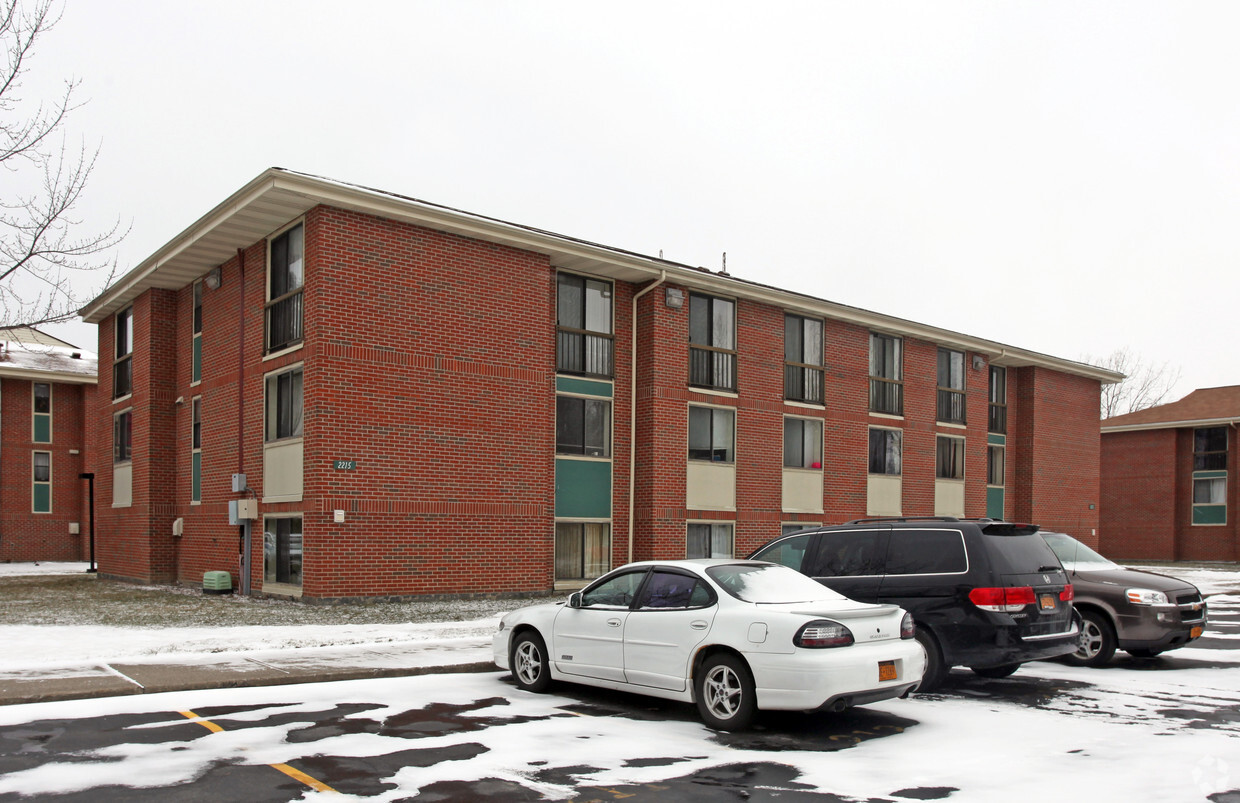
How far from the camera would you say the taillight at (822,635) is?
807 cm

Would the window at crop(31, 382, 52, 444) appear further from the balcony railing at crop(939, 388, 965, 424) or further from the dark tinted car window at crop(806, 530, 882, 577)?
the dark tinted car window at crop(806, 530, 882, 577)

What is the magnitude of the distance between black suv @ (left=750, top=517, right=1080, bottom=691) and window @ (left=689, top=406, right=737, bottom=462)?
43.7 feet

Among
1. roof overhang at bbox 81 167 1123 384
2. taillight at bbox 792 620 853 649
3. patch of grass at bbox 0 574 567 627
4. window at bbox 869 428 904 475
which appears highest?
roof overhang at bbox 81 167 1123 384

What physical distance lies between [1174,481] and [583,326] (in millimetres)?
34357

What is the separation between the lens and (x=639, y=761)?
7.34 m

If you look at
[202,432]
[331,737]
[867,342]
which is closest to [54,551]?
[202,432]

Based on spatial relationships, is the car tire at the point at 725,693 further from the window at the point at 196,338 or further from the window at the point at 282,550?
the window at the point at 196,338

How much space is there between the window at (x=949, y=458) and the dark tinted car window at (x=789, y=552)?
803 inches

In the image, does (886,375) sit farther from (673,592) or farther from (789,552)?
(673,592)

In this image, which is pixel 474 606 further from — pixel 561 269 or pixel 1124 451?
pixel 1124 451

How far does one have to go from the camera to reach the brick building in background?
1883 centimetres

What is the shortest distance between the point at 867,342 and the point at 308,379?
1622cm

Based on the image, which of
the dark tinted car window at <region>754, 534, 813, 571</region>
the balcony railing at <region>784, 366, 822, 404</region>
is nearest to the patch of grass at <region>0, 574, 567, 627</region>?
the dark tinted car window at <region>754, 534, 813, 571</region>

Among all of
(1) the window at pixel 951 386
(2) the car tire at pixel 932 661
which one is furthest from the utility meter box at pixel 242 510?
Answer: (1) the window at pixel 951 386
